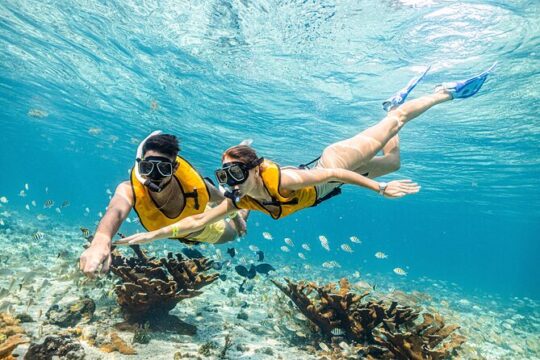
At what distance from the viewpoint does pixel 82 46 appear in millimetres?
19609

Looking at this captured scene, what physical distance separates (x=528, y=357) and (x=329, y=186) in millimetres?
11641

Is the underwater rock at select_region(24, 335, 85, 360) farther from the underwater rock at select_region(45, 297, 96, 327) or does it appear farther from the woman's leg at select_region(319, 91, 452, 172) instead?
the woman's leg at select_region(319, 91, 452, 172)

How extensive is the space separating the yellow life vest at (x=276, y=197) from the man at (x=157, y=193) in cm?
96

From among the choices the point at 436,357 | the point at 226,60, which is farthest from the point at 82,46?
the point at 436,357

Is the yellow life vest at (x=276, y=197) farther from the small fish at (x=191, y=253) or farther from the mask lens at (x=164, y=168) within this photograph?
the small fish at (x=191, y=253)

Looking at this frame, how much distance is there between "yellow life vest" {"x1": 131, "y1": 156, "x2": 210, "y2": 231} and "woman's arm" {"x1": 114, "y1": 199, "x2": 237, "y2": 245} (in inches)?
26.7

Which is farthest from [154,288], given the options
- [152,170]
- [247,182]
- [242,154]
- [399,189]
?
[399,189]

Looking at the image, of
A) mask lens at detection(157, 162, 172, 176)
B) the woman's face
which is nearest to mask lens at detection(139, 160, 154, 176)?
mask lens at detection(157, 162, 172, 176)

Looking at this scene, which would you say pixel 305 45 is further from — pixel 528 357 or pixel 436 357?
pixel 528 357

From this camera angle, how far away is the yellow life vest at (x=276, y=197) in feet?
16.5

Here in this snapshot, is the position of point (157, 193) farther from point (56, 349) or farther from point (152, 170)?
point (56, 349)

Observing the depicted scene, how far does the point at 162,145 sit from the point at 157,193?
86cm

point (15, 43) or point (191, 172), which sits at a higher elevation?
point (15, 43)

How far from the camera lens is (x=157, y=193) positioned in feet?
17.3
